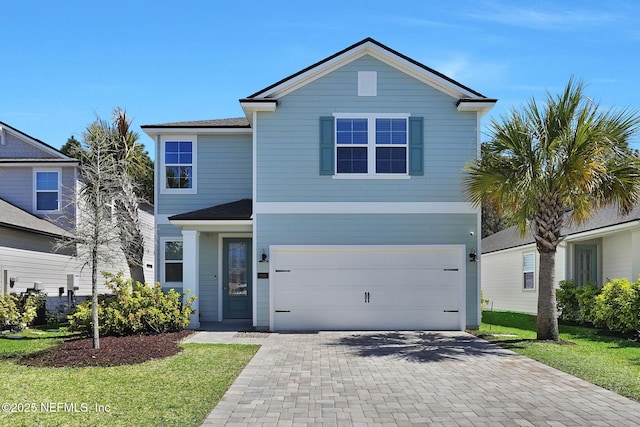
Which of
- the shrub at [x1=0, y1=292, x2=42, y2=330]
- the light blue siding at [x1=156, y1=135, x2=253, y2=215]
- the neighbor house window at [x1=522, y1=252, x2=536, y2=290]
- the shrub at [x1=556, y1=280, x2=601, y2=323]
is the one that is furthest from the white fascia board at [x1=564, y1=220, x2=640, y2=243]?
the shrub at [x1=0, y1=292, x2=42, y2=330]

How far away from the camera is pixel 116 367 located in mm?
10023

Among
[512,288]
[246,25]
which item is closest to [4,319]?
[246,25]

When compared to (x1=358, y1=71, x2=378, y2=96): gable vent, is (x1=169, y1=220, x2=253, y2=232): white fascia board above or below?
below

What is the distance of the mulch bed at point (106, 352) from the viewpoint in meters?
10.4

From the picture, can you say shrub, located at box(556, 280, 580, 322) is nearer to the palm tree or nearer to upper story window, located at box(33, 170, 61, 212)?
the palm tree

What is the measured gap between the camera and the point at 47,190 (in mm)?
20938

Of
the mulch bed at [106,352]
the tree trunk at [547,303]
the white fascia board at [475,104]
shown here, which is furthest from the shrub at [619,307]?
the mulch bed at [106,352]

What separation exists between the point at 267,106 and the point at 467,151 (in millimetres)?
5336

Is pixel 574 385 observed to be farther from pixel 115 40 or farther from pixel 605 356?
pixel 115 40

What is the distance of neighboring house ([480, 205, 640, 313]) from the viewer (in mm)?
16609

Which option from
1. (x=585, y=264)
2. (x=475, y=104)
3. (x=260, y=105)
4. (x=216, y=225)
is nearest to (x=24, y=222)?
(x=216, y=225)

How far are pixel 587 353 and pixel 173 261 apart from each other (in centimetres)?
1129

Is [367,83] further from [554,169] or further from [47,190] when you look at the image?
[47,190]

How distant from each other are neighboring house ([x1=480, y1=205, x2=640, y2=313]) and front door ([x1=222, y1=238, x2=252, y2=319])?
8811 mm
